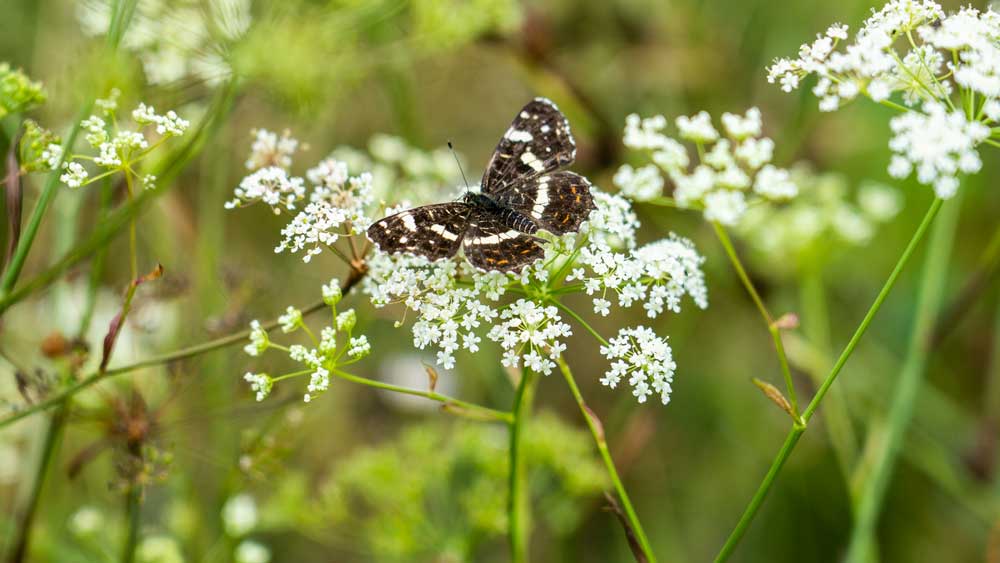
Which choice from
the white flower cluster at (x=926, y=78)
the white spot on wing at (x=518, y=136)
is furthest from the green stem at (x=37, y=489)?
the white flower cluster at (x=926, y=78)

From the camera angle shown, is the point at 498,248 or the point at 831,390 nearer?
the point at 498,248

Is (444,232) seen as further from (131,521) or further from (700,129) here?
(131,521)

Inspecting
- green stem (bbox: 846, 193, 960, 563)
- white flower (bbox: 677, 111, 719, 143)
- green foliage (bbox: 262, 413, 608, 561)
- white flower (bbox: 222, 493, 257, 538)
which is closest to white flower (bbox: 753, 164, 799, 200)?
white flower (bbox: 677, 111, 719, 143)

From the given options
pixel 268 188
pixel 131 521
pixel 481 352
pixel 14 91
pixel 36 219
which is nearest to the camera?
pixel 36 219

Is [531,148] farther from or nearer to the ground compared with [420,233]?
farther from the ground

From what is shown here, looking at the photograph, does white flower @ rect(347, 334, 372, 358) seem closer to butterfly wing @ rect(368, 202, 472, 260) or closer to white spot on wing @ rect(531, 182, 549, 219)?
butterfly wing @ rect(368, 202, 472, 260)

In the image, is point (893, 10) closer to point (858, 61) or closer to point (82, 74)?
point (858, 61)

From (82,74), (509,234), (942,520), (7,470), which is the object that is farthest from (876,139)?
(7,470)

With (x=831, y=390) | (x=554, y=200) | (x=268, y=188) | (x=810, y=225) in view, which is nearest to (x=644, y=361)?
(x=554, y=200)
